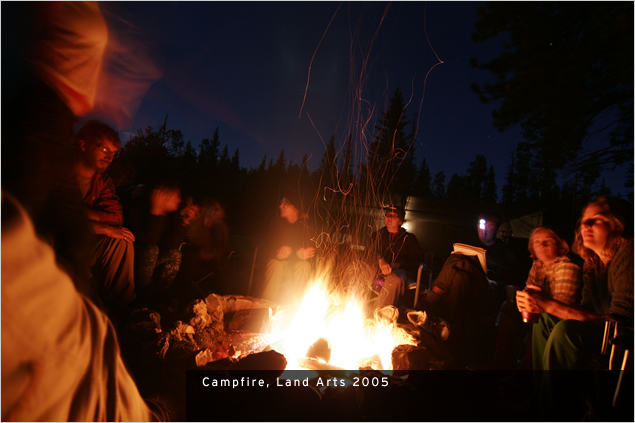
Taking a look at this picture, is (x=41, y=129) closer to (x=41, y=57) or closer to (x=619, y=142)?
(x=41, y=57)

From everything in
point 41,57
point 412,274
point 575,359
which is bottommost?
point 575,359

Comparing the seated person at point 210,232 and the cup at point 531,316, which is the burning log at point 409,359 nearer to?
the cup at point 531,316

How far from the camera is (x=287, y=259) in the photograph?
3998mm

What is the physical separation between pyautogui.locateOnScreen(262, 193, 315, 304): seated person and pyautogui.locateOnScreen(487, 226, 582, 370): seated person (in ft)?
7.81

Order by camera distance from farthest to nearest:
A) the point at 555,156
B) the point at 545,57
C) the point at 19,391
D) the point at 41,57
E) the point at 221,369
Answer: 1. the point at 555,156
2. the point at 545,57
3. the point at 221,369
4. the point at 41,57
5. the point at 19,391

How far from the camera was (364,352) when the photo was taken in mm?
2713

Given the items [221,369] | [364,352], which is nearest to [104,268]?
[221,369]

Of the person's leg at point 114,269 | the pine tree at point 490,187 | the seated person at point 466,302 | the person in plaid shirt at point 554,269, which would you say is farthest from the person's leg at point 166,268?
the pine tree at point 490,187

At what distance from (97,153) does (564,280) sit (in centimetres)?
389

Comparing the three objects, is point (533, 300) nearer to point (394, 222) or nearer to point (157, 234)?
point (394, 222)

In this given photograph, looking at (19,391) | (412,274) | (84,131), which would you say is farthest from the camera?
(412,274)

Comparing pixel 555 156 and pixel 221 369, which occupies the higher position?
pixel 555 156

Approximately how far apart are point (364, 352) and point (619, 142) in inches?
297

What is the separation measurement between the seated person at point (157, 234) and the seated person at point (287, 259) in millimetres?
1233
